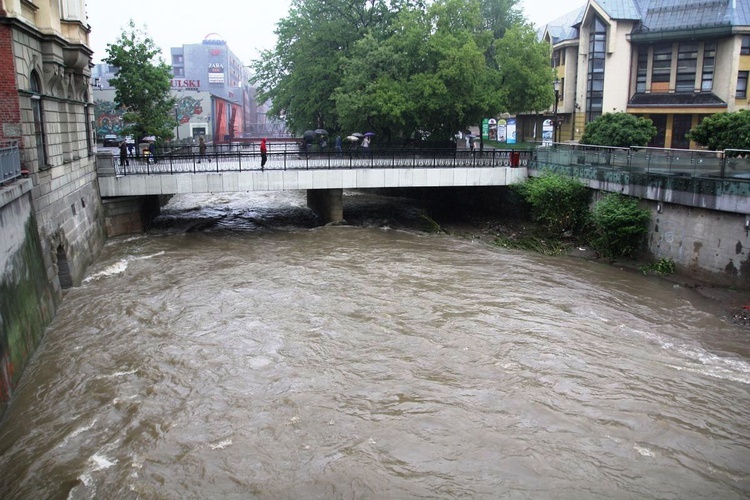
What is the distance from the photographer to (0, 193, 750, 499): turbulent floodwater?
9.86 m

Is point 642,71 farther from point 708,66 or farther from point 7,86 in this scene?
point 7,86

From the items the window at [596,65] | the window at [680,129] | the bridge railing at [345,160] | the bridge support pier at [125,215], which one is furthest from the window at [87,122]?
the window at [680,129]

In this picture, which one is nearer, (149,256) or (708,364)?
(708,364)

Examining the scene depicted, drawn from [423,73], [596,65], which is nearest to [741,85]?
[596,65]

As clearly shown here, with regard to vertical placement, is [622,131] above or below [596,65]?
below

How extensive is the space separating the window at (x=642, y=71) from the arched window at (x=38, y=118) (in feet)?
133

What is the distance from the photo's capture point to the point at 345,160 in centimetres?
3039

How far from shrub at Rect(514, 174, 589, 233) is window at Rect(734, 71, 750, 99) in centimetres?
2230

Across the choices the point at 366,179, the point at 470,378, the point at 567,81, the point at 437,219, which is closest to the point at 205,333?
the point at 470,378

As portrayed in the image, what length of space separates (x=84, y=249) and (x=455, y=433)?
15.8m

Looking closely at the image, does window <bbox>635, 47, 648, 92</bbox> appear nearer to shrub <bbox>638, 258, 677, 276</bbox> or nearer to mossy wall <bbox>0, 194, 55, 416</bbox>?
shrub <bbox>638, 258, 677, 276</bbox>

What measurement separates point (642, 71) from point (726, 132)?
20301mm

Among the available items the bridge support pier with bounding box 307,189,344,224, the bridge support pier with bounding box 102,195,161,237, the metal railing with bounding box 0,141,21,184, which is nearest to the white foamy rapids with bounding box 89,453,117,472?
the metal railing with bounding box 0,141,21,184

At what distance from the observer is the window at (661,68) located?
4434 cm
